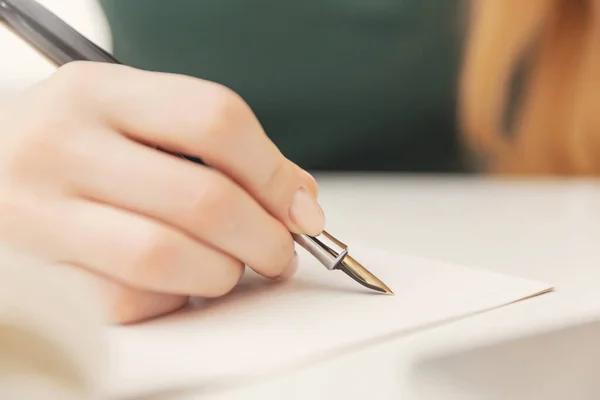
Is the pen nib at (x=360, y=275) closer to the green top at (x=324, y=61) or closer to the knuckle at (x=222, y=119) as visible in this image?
the knuckle at (x=222, y=119)

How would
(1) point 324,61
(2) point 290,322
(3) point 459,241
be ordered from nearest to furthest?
(2) point 290,322, (3) point 459,241, (1) point 324,61

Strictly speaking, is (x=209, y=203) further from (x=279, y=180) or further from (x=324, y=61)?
(x=324, y=61)

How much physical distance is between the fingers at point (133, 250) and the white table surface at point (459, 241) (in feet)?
0.20

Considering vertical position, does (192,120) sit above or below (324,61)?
below

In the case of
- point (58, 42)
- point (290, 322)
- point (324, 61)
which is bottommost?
point (290, 322)

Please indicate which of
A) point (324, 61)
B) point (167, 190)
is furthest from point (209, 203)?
point (324, 61)

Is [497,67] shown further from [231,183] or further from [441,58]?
[231,183]

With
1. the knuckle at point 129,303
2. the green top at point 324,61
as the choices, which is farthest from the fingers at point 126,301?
the green top at point 324,61

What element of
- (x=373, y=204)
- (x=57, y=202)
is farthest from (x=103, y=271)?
(x=373, y=204)

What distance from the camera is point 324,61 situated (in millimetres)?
676

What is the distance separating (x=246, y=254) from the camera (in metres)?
0.23

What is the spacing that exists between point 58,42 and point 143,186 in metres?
0.09

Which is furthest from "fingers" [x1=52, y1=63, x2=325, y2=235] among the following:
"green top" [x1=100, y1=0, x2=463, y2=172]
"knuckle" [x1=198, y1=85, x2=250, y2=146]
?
"green top" [x1=100, y1=0, x2=463, y2=172]

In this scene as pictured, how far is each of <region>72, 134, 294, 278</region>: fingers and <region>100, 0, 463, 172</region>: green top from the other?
488 mm
